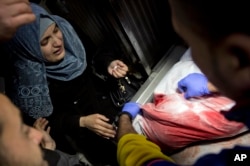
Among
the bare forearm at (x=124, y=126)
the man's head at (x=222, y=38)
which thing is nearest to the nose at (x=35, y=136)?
the bare forearm at (x=124, y=126)

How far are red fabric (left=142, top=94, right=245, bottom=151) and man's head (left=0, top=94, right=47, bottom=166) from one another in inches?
23.8

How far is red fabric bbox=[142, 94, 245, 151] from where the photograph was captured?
4.07ft

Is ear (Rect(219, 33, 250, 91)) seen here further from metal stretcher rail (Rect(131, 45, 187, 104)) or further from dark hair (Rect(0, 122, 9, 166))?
metal stretcher rail (Rect(131, 45, 187, 104))

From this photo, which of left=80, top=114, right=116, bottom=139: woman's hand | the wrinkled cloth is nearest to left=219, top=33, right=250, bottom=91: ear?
the wrinkled cloth

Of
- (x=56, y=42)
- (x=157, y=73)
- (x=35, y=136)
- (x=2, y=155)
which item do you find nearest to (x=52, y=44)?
(x=56, y=42)

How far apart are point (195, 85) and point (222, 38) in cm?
98

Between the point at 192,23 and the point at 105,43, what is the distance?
133 centimetres

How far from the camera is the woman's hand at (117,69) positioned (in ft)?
4.96

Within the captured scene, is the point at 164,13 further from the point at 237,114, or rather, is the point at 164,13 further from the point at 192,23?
the point at 192,23

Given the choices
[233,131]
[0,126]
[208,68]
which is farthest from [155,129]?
[208,68]

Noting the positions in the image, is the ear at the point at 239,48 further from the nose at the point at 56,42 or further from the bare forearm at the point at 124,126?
the nose at the point at 56,42

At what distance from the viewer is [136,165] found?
854mm

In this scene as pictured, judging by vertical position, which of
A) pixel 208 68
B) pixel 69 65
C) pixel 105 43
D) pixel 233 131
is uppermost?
pixel 208 68

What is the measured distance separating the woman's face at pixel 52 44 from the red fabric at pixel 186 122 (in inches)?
19.0
